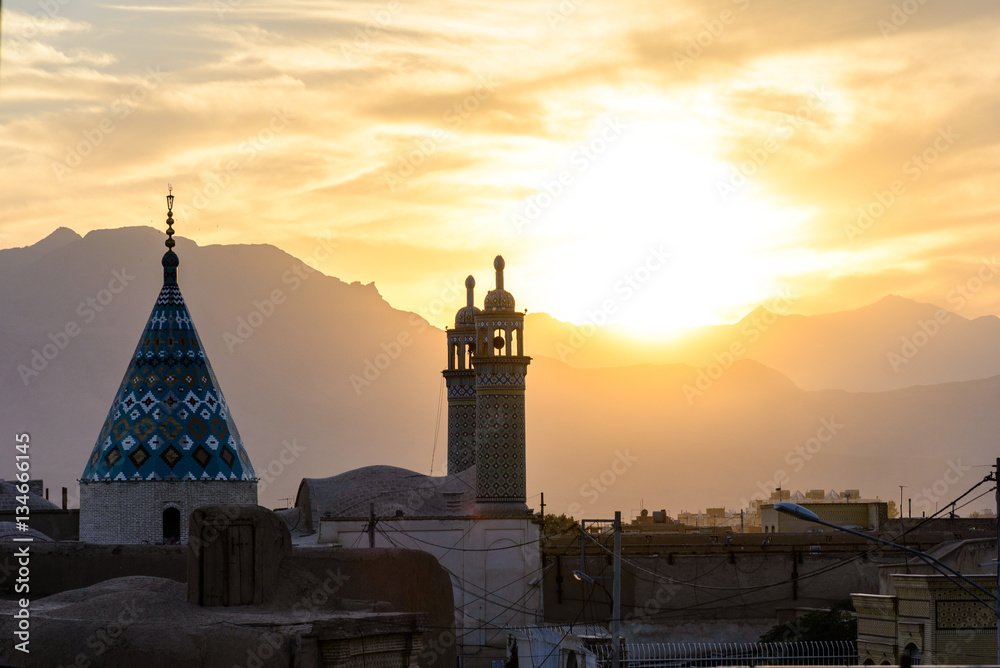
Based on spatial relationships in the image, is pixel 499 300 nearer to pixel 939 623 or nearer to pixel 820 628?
pixel 820 628

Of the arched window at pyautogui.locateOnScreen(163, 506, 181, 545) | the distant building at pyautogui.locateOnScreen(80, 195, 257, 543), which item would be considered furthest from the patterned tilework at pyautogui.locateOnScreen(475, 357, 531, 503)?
the arched window at pyautogui.locateOnScreen(163, 506, 181, 545)

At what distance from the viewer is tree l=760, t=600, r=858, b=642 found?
23.9m

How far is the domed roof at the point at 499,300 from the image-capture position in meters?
32.8

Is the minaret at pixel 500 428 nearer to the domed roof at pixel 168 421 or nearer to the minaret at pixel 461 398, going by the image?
the minaret at pixel 461 398

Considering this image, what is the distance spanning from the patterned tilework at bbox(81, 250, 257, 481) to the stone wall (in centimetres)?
13

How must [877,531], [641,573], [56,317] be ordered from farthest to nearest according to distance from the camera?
[56,317] < [877,531] < [641,573]

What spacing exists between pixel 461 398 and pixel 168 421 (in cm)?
1435

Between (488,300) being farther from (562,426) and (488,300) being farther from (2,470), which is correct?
(562,426)

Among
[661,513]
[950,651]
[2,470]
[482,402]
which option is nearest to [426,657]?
[950,651]

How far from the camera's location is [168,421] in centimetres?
2128

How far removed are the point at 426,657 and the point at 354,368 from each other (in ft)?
586

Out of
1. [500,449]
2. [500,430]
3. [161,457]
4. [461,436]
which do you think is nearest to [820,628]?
[500,449]

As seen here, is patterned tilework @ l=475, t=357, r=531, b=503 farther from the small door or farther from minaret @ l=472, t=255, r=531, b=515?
the small door

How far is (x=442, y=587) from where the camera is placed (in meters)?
17.4
